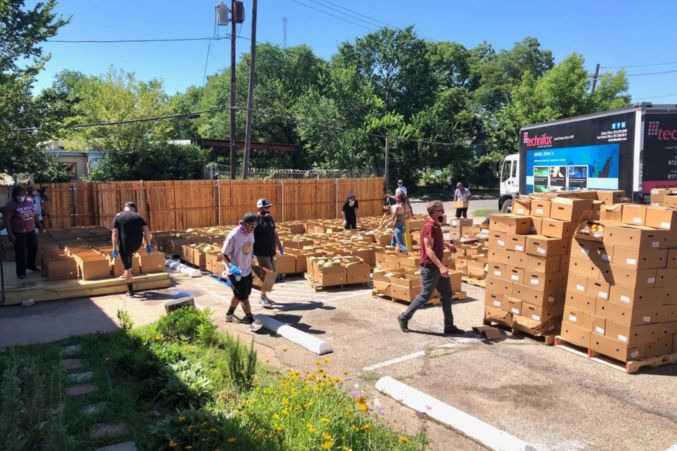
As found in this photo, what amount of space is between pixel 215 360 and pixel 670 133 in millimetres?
12797

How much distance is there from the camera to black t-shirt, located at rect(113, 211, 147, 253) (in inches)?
380

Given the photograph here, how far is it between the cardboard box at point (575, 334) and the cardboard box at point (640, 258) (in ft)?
3.42

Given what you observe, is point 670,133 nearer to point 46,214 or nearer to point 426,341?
point 426,341

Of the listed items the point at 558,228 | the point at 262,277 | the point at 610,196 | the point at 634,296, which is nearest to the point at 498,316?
the point at 558,228

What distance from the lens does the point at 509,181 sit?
22.2 m

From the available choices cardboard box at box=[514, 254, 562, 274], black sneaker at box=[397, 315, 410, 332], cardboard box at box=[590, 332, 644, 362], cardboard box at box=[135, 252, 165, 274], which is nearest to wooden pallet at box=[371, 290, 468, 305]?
black sneaker at box=[397, 315, 410, 332]

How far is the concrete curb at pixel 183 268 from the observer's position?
12055 mm

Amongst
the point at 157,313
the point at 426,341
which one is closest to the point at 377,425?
the point at 426,341

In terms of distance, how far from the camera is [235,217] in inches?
822

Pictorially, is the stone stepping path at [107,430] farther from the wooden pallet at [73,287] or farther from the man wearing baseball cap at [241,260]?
the wooden pallet at [73,287]

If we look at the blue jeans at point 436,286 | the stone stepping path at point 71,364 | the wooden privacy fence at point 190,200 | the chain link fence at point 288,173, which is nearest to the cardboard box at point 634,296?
the blue jeans at point 436,286

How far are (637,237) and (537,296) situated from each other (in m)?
1.63

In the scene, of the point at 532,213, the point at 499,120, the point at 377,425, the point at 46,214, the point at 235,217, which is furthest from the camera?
the point at 499,120

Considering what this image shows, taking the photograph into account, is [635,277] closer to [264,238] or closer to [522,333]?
[522,333]
